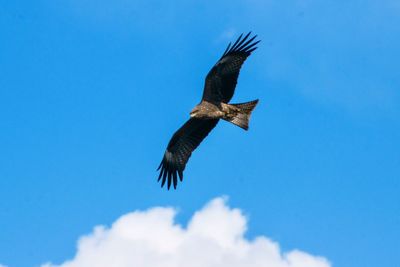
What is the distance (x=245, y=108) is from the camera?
18469 mm

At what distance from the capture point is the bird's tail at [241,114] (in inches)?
725

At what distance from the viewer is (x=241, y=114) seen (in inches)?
727

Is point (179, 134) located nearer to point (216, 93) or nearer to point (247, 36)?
point (216, 93)

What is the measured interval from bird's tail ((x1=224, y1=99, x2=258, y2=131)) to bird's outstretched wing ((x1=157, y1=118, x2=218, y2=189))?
2.64ft

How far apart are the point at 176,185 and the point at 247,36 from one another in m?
4.04

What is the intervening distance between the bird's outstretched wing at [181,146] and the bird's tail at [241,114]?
2.64 feet

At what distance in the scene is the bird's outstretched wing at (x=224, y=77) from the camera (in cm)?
1830

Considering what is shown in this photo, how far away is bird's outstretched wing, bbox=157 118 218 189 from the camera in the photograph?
1930cm

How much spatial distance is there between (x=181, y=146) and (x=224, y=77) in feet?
7.64

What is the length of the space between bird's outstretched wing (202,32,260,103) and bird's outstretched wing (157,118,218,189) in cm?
90

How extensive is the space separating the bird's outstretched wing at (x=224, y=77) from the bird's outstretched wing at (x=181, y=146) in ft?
2.95

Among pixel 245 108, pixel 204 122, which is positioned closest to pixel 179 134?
pixel 204 122

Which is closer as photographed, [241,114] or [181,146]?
[241,114]

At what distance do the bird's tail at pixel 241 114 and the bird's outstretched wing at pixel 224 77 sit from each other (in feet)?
0.91
